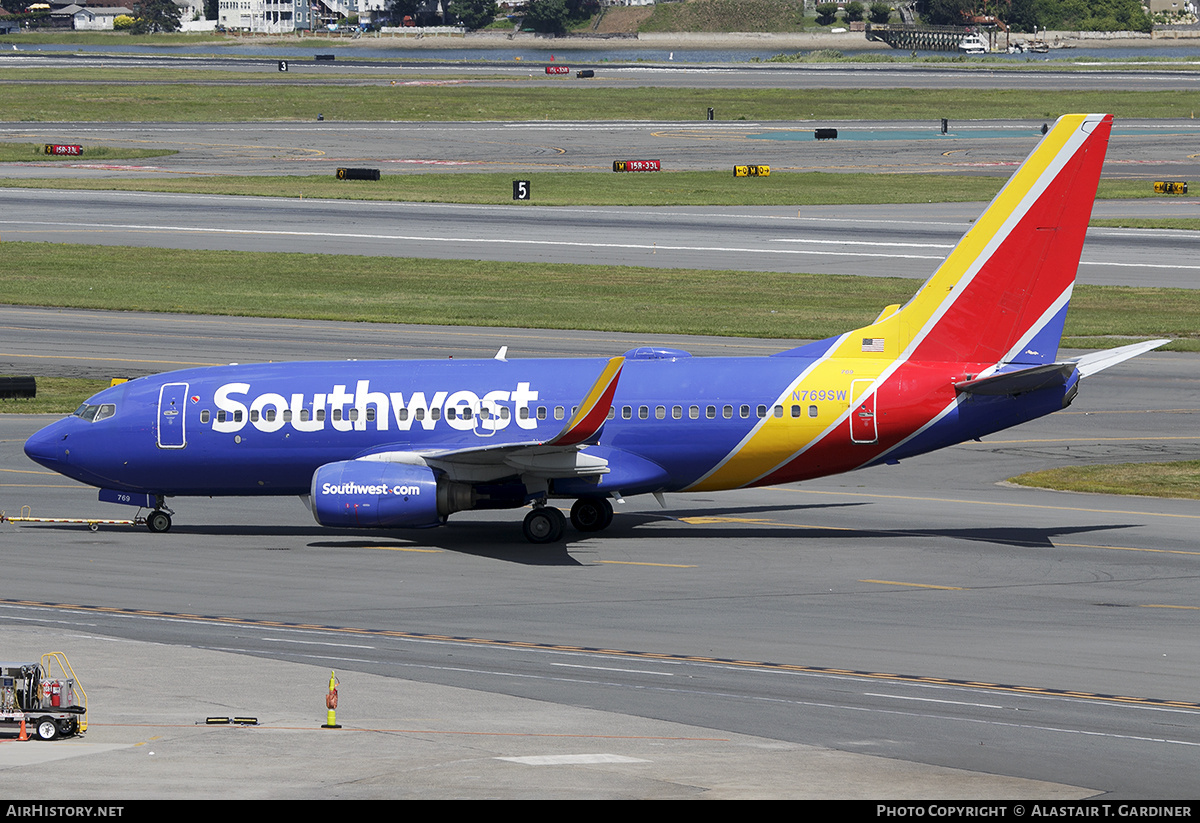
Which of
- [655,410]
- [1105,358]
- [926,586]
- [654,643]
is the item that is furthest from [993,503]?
[654,643]

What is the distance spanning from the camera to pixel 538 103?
171 metres

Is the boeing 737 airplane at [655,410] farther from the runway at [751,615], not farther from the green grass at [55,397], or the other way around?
the green grass at [55,397]

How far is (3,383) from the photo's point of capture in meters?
52.6

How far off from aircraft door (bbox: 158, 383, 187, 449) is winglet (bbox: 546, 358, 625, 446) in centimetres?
949

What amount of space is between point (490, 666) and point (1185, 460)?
25860mm

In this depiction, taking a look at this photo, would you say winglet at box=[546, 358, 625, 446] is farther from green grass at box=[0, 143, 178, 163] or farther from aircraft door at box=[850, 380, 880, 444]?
green grass at box=[0, 143, 178, 163]

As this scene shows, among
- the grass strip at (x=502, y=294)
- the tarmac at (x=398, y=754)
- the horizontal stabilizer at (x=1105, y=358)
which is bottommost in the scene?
the grass strip at (x=502, y=294)

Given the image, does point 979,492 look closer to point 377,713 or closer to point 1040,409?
point 1040,409

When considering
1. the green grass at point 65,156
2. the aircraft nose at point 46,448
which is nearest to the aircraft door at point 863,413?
the aircraft nose at point 46,448

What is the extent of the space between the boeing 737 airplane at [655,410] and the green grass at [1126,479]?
6310 mm

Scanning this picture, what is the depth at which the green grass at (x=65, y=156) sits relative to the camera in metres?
123

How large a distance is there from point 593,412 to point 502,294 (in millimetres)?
39070

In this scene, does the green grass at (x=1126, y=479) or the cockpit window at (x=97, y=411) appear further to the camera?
the green grass at (x=1126, y=479)

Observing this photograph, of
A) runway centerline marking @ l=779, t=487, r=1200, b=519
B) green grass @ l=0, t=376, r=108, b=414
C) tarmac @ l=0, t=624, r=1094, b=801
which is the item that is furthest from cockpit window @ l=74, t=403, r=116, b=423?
runway centerline marking @ l=779, t=487, r=1200, b=519
